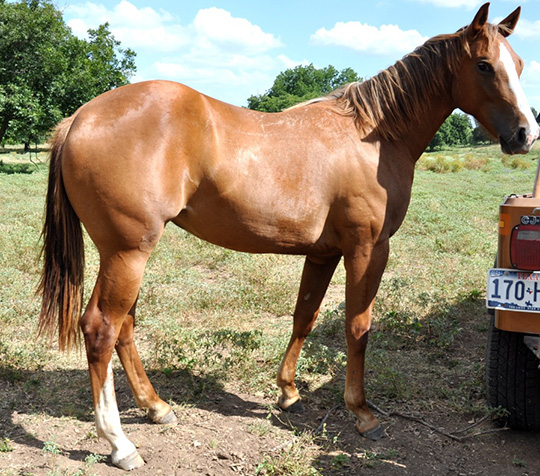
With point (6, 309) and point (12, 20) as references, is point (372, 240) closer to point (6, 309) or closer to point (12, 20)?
point (6, 309)

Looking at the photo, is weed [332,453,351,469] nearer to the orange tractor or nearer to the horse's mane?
the orange tractor

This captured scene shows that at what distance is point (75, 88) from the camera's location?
20969mm

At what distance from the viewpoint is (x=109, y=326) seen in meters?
2.74

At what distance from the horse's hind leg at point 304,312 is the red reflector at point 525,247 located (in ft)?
3.94

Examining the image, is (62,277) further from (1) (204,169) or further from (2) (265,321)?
(2) (265,321)

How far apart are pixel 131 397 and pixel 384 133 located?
246 cm

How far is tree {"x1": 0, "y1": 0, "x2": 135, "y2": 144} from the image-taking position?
19.1 m

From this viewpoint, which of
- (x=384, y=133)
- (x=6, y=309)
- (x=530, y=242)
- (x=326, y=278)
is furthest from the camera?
(x=6, y=309)

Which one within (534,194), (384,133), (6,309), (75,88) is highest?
(75,88)

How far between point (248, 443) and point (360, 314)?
3.35 feet

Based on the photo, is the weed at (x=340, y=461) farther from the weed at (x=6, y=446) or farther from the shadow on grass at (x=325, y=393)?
the weed at (x=6, y=446)

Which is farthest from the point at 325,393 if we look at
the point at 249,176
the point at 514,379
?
the point at 249,176

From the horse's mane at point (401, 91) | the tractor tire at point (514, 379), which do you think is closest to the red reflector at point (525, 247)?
the tractor tire at point (514, 379)

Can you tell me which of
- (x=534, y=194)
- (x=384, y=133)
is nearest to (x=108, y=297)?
(x=384, y=133)
